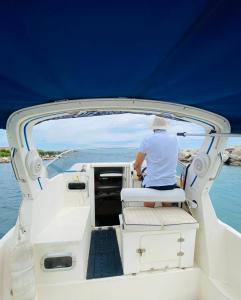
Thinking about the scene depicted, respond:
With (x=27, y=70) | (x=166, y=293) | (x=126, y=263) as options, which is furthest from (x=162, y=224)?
(x=27, y=70)

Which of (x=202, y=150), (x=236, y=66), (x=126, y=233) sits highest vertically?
(x=236, y=66)

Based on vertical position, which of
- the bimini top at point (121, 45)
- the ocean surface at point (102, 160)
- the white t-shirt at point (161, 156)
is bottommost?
the ocean surface at point (102, 160)

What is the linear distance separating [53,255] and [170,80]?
2.11 meters

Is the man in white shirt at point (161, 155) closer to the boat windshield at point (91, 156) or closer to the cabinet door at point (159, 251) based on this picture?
the cabinet door at point (159, 251)

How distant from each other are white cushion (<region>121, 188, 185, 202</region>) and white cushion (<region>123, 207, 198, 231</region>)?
0.52ft

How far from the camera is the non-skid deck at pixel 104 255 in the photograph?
8.46 feet

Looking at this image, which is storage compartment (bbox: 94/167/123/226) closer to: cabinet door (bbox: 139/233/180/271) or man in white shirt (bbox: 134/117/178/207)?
man in white shirt (bbox: 134/117/178/207)

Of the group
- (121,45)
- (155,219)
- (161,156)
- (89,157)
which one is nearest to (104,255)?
(155,219)

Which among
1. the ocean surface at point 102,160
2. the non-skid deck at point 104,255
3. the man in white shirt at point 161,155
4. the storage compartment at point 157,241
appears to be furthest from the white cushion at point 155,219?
the ocean surface at point 102,160

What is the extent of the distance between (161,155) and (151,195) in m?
0.50

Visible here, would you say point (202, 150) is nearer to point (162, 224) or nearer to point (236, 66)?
point (162, 224)

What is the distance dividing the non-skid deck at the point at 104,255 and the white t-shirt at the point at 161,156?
110 centimetres

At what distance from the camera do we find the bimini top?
644 mm

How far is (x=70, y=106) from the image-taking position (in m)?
2.08
